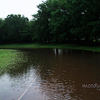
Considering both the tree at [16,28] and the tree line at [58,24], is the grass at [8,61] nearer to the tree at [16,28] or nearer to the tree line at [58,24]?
the tree line at [58,24]

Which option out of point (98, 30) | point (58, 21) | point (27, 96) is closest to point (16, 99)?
point (27, 96)

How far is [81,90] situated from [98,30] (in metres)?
30.8

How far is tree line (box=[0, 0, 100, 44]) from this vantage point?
3888 cm

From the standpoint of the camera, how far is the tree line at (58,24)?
128 feet

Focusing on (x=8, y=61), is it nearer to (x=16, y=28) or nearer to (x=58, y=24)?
(x=58, y=24)

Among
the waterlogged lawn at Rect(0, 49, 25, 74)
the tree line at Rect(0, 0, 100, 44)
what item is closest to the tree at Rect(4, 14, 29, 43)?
the tree line at Rect(0, 0, 100, 44)

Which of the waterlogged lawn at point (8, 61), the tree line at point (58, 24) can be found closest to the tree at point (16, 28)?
the tree line at point (58, 24)

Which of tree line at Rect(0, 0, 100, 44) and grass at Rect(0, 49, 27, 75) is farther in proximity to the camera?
tree line at Rect(0, 0, 100, 44)

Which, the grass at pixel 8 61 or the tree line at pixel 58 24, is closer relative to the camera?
the grass at pixel 8 61

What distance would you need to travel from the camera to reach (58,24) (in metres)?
48.5

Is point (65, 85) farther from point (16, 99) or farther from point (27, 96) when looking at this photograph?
point (16, 99)

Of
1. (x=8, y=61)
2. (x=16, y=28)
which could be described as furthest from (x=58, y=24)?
(x=16, y=28)

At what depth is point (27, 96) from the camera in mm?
5953

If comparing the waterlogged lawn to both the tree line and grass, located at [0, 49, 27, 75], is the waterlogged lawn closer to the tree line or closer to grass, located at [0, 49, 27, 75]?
grass, located at [0, 49, 27, 75]
